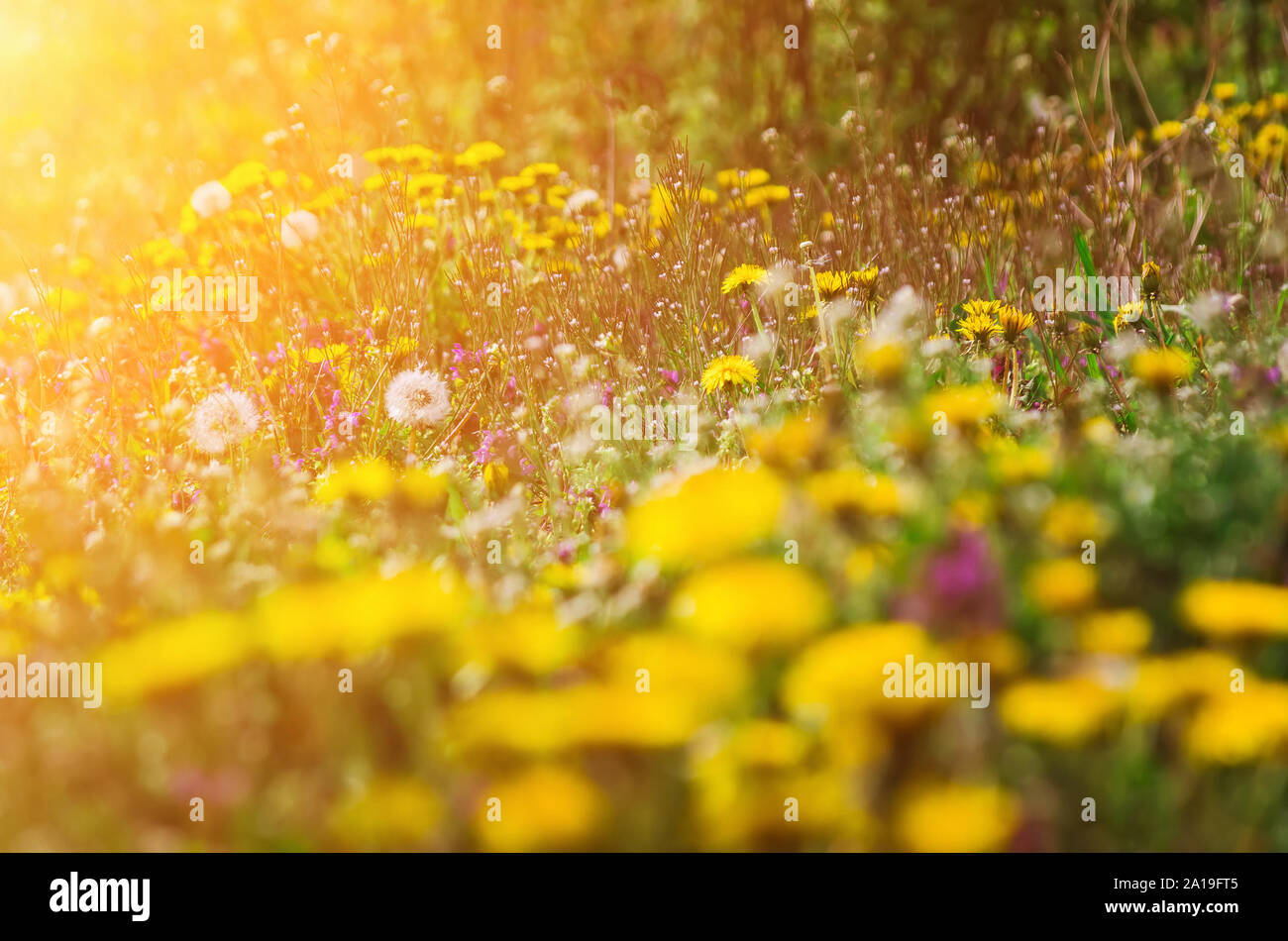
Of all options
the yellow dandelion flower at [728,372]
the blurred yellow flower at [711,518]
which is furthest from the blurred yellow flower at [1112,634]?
the yellow dandelion flower at [728,372]

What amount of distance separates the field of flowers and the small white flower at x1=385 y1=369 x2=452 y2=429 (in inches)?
0.6

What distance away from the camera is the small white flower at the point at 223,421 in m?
3.11

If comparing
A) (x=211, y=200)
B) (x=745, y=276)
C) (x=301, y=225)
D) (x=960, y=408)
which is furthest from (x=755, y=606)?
(x=211, y=200)

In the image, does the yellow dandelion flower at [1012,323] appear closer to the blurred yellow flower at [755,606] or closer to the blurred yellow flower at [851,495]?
the blurred yellow flower at [851,495]

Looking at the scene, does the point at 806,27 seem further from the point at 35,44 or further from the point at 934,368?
the point at 35,44

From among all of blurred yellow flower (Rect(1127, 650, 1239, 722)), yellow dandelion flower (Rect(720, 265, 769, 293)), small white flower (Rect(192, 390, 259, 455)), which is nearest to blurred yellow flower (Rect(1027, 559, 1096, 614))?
blurred yellow flower (Rect(1127, 650, 1239, 722))

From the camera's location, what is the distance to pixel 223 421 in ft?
10.3

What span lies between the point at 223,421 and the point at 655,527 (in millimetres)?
1951

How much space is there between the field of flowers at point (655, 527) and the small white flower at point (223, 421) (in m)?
0.01

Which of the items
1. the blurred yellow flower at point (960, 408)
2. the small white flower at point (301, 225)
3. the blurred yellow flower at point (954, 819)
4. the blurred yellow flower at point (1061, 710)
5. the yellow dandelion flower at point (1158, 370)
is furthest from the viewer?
the small white flower at point (301, 225)

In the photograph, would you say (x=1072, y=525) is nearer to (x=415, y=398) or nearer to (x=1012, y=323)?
(x=1012, y=323)

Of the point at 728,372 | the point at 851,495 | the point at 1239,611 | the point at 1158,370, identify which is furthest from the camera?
the point at 728,372

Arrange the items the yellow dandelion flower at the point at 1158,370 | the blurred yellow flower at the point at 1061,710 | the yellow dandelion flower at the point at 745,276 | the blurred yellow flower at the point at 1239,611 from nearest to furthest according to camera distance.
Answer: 1. the blurred yellow flower at the point at 1061,710
2. the blurred yellow flower at the point at 1239,611
3. the yellow dandelion flower at the point at 1158,370
4. the yellow dandelion flower at the point at 745,276
